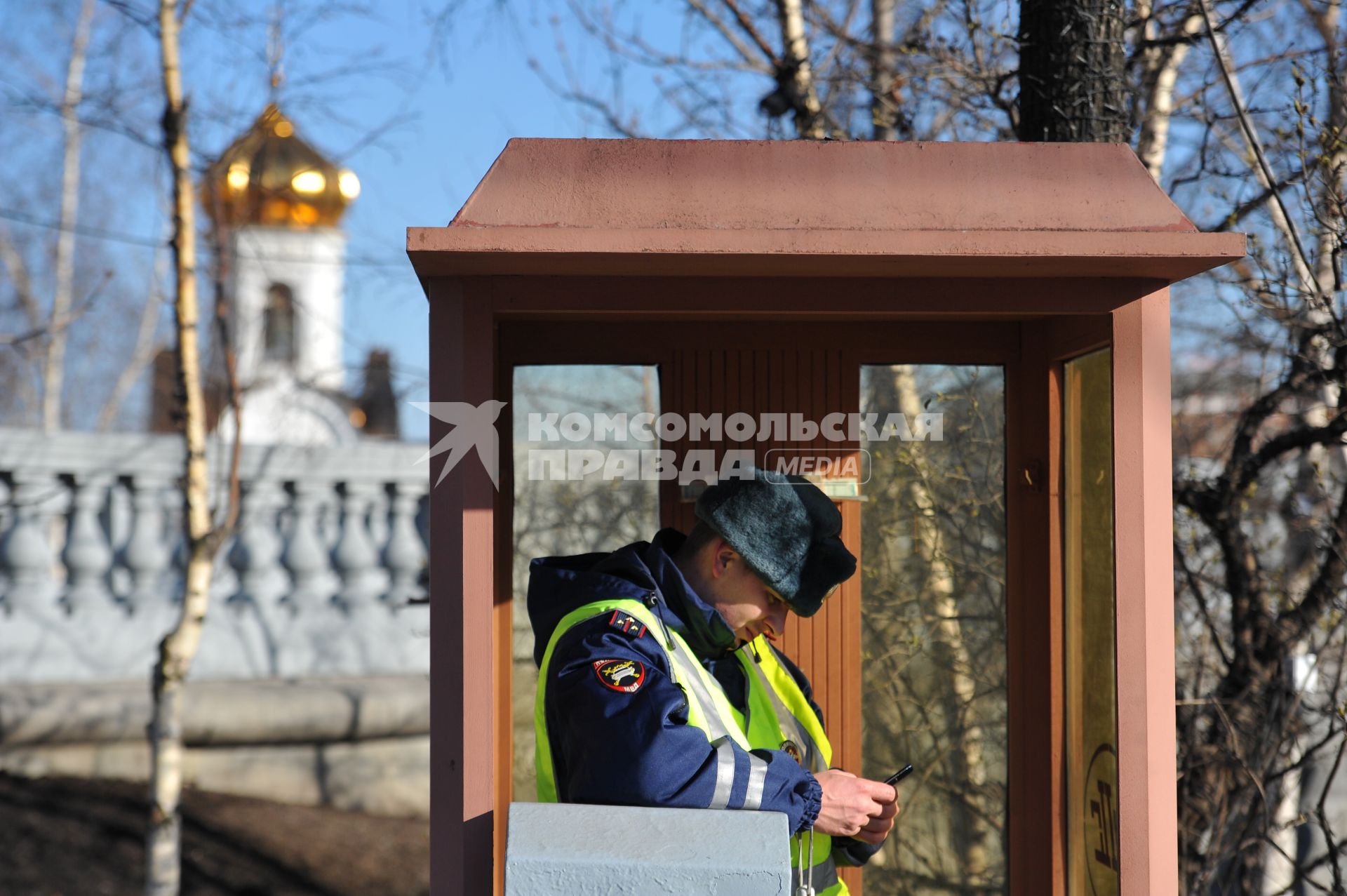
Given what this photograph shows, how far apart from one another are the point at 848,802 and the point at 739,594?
44 cm

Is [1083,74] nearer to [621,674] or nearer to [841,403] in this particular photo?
[841,403]

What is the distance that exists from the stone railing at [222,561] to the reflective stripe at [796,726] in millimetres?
3154

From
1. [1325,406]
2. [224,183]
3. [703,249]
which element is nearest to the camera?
[703,249]

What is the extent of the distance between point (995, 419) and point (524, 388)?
1.19 metres

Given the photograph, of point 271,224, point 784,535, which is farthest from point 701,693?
point 271,224

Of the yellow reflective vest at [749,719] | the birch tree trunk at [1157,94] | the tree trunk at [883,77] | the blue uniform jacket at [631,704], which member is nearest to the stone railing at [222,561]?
the tree trunk at [883,77]

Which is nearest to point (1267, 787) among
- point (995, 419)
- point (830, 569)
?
point (995, 419)

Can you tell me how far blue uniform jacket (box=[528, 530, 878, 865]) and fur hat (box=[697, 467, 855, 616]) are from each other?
0.44 ft

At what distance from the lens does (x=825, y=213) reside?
2.30m

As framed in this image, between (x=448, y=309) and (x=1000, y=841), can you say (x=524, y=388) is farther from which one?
(x=1000, y=841)

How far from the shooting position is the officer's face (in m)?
2.43

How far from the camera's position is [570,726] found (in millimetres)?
2062

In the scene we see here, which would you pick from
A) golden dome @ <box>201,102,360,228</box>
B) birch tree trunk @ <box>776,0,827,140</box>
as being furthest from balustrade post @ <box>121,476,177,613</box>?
birch tree trunk @ <box>776,0,827,140</box>

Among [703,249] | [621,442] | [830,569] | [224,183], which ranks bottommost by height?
[830,569]
